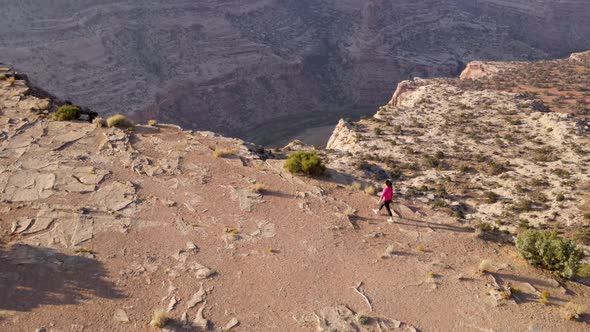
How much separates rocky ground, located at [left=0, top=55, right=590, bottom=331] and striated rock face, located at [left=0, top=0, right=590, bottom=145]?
28455 millimetres

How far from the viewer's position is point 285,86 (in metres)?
58.4

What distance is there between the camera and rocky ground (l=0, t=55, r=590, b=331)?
10211 millimetres

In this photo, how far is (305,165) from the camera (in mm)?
16688

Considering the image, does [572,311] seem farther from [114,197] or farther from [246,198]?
[114,197]

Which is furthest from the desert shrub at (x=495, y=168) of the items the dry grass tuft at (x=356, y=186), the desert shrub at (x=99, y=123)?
the desert shrub at (x=99, y=123)

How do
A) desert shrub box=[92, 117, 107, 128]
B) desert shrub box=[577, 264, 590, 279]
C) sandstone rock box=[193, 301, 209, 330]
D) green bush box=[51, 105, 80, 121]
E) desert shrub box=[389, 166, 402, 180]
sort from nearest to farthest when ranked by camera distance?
sandstone rock box=[193, 301, 209, 330], desert shrub box=[577, 264, 590, 279], desert shrub box=[92, 117, 107, 128], green bush box=[51, 105, 80, 121], desert shrub box=[389, 166, 402, 180]

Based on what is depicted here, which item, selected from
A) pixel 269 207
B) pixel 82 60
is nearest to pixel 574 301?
pixel 269 207

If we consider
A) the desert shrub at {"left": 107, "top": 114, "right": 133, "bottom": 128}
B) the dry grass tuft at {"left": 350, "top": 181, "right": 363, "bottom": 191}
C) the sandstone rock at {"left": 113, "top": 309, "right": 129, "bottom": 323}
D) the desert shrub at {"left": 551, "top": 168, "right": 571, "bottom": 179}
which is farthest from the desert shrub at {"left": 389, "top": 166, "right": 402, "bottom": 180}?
the sandstone rock at {"left": 113, "top": 309, "right": 129, "bottom": 323}

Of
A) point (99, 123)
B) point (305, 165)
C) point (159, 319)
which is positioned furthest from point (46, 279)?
point (99, 123)

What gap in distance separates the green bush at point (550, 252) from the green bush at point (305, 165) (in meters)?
7.39

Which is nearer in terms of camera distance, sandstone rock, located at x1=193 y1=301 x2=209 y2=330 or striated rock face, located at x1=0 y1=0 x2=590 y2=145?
sandstone rock, located at x1=193 y1=301 x2=209 y2=330

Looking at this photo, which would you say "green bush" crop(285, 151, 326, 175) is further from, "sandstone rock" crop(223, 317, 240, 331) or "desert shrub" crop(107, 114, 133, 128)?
"desert shrub" crop(107, 114, 133, 128)

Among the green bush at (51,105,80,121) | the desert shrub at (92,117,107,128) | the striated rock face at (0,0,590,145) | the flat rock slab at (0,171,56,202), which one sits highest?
the green bush at (51,105,80,121)

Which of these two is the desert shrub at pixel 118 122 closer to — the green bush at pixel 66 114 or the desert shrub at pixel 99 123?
the desert shrub at pixel 99 123
